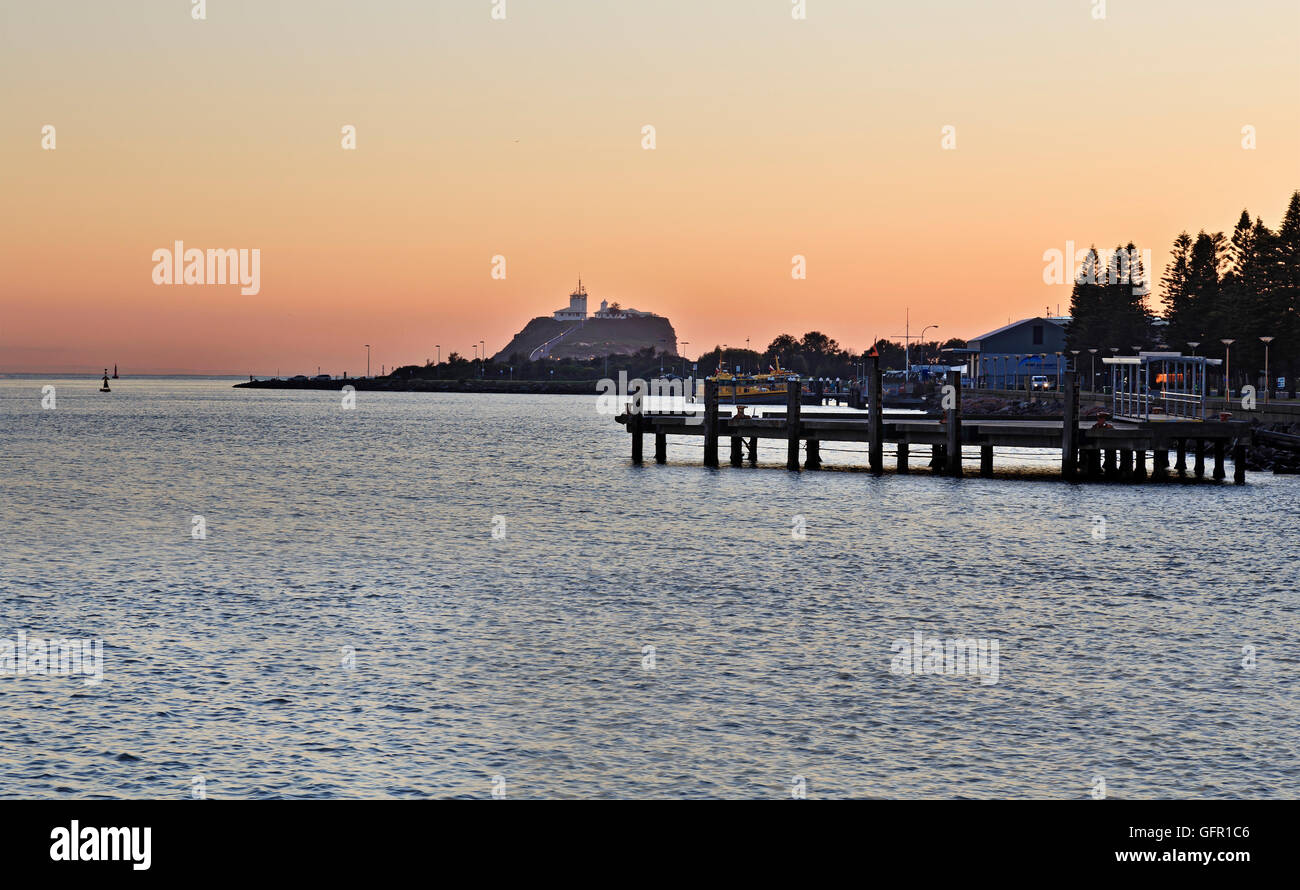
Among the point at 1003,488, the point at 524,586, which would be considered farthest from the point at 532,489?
the point at 524,586

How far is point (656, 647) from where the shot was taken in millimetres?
22266

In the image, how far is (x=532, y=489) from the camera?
5966 cm

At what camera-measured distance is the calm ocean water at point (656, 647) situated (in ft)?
50.1

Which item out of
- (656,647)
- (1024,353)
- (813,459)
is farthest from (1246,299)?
(656,647)

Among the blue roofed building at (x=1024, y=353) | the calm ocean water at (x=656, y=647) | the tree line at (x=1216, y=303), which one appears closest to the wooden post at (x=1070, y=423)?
the calm ocean water at (x=656, y=647)

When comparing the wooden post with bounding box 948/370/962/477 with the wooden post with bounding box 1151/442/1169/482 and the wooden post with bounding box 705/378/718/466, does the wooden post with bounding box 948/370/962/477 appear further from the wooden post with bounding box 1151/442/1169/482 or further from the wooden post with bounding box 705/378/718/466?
the wooden post with bounding box 705/378/718/466

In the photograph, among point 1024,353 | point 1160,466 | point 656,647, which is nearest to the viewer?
point 656,647

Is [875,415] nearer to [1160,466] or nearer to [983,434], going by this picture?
[983,434]

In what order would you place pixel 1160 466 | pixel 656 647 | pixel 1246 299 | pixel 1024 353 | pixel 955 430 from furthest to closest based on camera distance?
pixel 1024 353, pixel 1246 299, pixel 1160 466, pixel 955 430, pixel 656 647

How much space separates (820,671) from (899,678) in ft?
4.25
